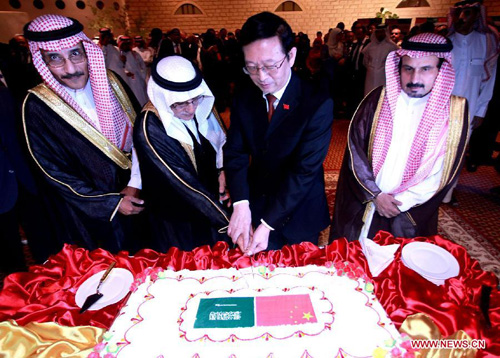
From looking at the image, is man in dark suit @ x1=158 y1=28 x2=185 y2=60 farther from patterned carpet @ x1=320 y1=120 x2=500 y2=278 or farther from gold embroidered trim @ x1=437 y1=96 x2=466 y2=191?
gold embroidered trim @ x1=437 y1=96 x2=466 y2=191

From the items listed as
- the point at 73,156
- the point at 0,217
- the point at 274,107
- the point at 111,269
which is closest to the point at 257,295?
the point at 111,269

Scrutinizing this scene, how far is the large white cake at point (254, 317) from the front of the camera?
87 cm

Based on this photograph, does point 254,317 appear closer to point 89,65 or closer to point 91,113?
point 91,113

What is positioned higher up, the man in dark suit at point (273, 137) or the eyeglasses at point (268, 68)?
the eyeglasses at point (268, 68)

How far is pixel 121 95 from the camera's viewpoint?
6.81ft

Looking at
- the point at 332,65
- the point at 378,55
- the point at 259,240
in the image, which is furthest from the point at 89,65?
the point at 332,65

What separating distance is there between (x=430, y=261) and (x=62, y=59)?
2.19 meters

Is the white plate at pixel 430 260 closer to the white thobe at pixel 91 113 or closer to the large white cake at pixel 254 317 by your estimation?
the large white cake at pixel 254 317

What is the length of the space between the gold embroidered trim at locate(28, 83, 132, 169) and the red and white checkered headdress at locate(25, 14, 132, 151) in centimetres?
4

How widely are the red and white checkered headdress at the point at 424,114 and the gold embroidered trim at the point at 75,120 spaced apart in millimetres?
1708

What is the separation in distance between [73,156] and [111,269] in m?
0.96

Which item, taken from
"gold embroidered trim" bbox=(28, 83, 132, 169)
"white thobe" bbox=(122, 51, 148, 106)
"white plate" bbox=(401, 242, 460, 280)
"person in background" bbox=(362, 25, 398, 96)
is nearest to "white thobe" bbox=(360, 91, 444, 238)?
"white plate" bbox=(401, 242, 460, 280)

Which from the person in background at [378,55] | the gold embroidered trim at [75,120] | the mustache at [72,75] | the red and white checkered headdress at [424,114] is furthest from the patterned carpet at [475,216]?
the person in background at [378,55]

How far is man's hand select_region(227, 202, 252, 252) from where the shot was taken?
1421 millimetres
